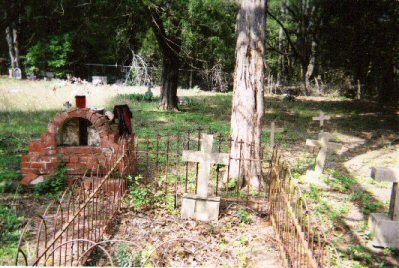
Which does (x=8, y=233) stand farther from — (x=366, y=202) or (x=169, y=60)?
(x=169, y=60)

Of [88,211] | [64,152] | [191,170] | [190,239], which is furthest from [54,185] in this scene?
[190,239]

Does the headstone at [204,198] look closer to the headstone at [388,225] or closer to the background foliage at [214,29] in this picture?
the headstone at [388,225]

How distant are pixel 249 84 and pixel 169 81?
367 inches

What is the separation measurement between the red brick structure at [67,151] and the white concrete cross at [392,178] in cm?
366

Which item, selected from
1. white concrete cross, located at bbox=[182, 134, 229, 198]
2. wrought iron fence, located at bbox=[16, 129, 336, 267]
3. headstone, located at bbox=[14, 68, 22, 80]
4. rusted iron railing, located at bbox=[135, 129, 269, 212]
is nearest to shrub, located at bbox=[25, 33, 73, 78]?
headstone, located at bbox=[14, 68, 22, 80]

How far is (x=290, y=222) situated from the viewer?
457cm

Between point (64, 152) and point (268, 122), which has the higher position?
point (64, 152)

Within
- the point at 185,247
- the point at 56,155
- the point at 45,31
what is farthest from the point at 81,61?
the point at 185,247

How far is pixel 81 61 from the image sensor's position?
33.2 m

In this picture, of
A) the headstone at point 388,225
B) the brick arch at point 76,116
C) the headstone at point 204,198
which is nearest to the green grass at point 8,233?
the brick arch at point 76,116

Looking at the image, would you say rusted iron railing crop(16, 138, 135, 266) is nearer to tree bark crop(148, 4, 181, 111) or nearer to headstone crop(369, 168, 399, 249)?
headstone crop(369, 168, 399, 249)

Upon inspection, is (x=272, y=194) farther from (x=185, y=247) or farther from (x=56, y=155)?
(x=56, y=155)

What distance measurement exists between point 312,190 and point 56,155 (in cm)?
442

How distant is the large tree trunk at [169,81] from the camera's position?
15.1 metres
